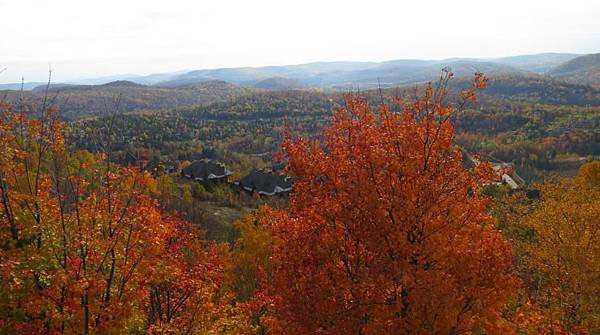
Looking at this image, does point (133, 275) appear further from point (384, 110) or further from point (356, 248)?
point (384, 110)

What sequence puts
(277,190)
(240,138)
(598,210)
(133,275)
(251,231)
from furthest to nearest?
(240,138) → (277,190) → (251,231) → (598,210) → (133,275)

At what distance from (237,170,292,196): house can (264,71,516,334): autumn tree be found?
263ft

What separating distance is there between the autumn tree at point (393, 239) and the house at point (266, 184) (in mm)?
80200

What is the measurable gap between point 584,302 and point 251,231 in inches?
1018

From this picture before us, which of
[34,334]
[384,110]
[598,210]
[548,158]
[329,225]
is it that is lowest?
[548,158]

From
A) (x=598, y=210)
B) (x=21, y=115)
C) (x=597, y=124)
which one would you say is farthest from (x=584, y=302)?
(x=597, y=124)

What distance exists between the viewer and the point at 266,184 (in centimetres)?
9631

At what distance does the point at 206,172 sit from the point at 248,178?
11.8 meters

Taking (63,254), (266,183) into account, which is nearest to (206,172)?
(266,183)

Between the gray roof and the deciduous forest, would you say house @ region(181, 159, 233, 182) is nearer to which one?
the gray roof

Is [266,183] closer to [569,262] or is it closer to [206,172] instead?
[206,172]

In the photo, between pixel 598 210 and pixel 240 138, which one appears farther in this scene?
pixel 240 138

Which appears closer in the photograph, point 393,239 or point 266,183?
point 393,239

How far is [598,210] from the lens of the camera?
98.9 feet
